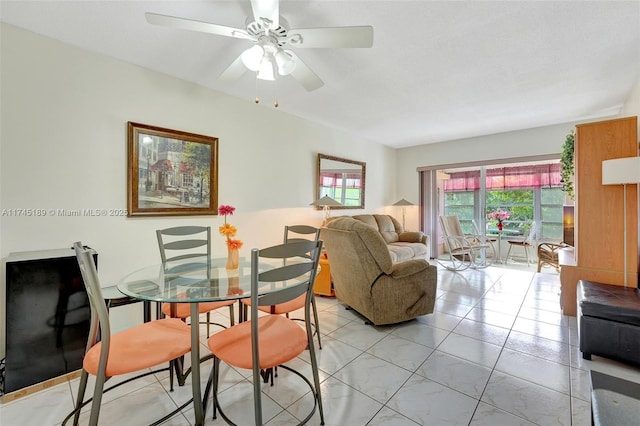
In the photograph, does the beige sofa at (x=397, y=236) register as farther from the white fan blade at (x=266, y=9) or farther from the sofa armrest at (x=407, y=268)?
the white fan blade at (x=266, y=9)

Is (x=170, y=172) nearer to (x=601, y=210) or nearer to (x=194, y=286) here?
(x=194, y=286)

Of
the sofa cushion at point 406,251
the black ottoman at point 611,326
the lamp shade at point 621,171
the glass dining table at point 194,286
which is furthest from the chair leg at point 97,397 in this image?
the lamp shade at point 621,171

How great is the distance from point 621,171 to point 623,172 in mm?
16

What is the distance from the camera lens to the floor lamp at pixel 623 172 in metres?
2.23

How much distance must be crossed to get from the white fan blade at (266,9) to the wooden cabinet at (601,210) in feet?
10.1

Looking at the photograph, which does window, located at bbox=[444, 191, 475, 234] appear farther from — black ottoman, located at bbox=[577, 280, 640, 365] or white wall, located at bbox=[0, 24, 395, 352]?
white wall, located at bbox=[0, 24, 395, 352]

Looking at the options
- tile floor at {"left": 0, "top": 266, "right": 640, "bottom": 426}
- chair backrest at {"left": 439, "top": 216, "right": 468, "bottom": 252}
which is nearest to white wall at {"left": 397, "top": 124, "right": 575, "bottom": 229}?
chair backrest at {"left": 439, "top": 216, "right": 468, "bottom": 252}

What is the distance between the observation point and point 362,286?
8.69ft

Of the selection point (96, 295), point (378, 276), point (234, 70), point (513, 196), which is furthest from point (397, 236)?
point (96, 295)

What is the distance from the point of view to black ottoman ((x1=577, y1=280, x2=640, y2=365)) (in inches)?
74.9

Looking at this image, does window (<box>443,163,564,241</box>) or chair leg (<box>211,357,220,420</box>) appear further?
window (<box>443,163,564,241</box>)

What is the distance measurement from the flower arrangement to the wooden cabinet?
3.66 metres

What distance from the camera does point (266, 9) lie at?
1.49 m

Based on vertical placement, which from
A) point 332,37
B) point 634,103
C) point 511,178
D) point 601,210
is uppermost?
point 634,103
